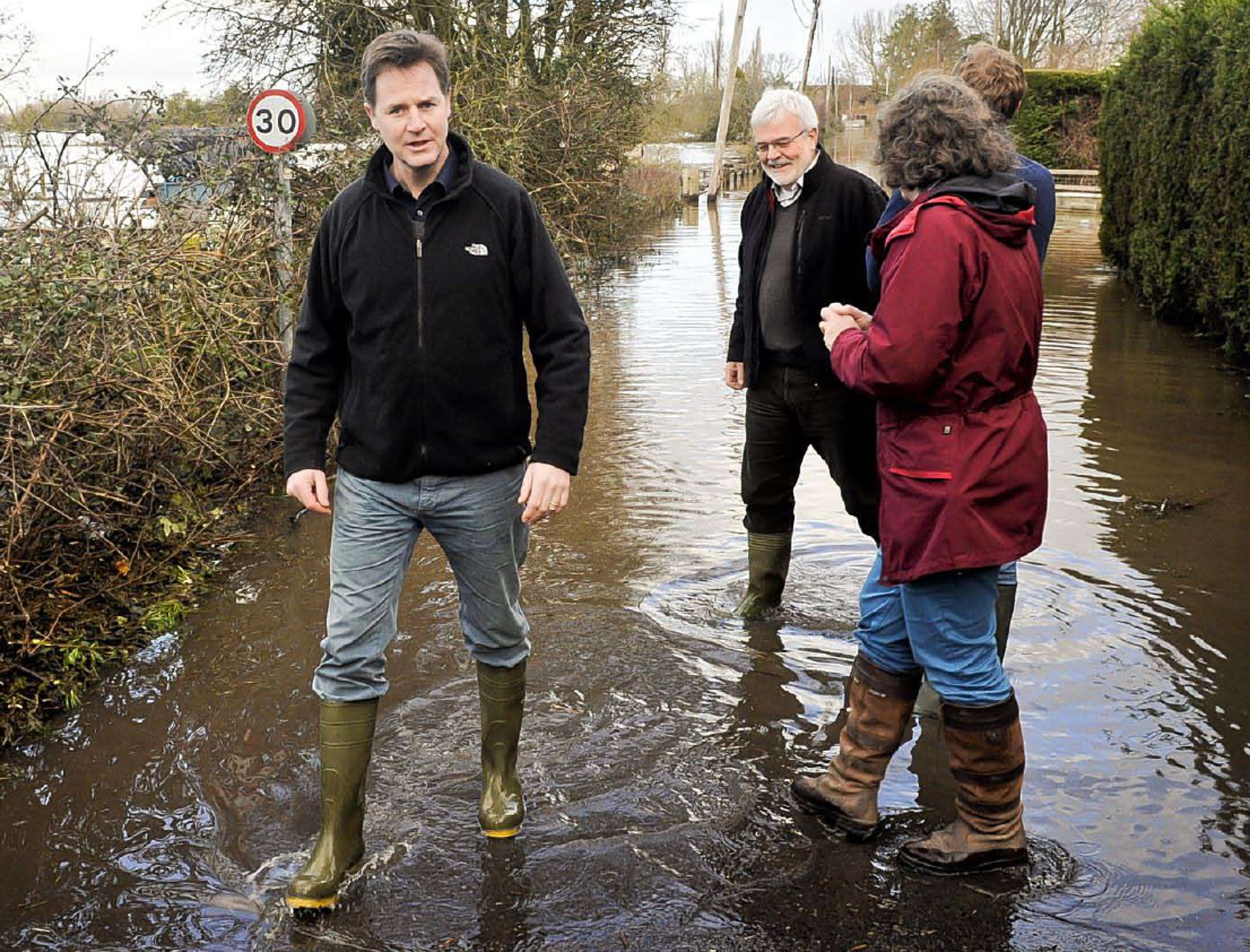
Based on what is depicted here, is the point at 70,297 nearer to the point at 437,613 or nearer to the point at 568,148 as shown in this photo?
the point at 437,613

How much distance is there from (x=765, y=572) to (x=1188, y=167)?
8816 millimetres

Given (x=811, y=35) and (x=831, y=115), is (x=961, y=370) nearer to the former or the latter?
(x=811, y=35)

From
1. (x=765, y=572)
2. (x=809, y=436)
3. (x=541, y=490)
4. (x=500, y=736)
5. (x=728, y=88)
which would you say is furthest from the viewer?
(x=728, y=88)

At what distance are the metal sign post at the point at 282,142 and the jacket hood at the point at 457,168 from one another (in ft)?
13.4

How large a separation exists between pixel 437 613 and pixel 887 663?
2.45 m

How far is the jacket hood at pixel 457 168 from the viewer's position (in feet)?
11.6

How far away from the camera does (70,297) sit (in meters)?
5.43

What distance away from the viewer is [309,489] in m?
3.61

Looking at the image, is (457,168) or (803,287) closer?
(457,168)

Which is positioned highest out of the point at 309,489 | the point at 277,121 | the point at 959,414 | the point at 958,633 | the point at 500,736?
the point at 277,121

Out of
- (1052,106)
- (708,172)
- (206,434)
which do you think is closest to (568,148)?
(206,434)

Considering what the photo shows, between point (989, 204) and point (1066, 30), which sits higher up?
point (1066, 30)

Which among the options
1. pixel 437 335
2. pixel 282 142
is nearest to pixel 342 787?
pixel 437 335

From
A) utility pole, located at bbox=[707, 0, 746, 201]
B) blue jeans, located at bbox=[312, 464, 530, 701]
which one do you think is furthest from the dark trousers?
utility pole, located at bbox=[707, 0, 746, 201]
